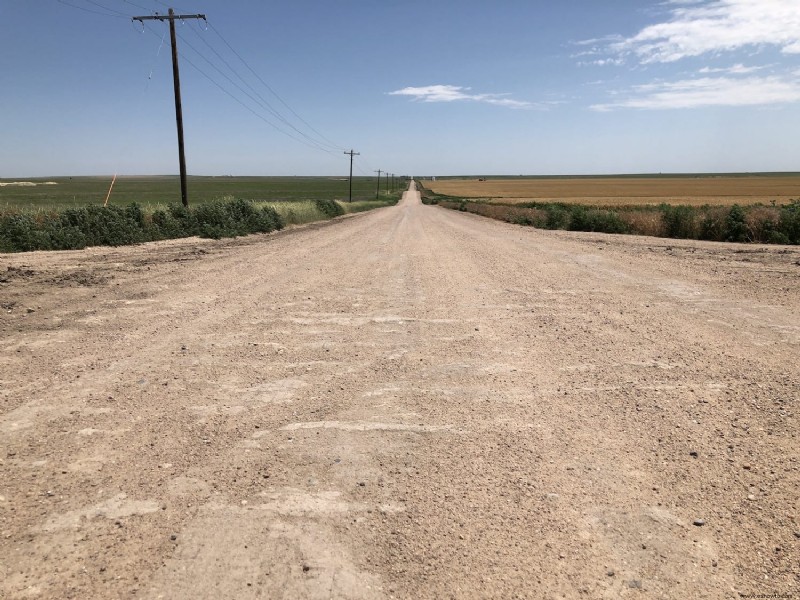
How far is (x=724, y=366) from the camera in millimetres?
5242

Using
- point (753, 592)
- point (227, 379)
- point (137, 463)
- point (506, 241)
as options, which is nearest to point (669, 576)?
point (753, 592)

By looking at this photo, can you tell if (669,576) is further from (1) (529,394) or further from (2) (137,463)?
(2) (137,463)

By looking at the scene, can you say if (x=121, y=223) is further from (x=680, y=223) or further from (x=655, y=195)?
(x=655, y=195)

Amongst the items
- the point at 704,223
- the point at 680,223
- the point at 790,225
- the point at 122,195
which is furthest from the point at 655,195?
the point at 122,195

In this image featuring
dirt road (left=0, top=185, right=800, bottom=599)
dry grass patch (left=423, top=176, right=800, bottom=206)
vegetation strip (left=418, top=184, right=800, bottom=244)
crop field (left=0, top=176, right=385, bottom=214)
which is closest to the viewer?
dirt road (left=0, top=185, right=800, bottom=599)

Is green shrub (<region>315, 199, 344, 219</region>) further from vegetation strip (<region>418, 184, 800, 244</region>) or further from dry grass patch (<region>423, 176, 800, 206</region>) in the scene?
dry grass patch (<region>423, 176, 800, 206</region>)

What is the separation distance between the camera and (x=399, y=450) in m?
3.64

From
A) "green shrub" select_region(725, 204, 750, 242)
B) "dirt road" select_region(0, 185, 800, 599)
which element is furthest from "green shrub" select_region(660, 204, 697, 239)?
"dirt road" select_region(0, 185, 800, 599)

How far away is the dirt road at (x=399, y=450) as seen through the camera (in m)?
2.51

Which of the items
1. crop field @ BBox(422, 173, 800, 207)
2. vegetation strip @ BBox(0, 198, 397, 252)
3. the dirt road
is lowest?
the dirt road

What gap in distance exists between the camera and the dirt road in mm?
2510

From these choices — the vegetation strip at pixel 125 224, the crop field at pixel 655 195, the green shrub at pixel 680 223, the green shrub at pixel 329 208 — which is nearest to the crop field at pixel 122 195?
the vegetation strip at pixel 125 224

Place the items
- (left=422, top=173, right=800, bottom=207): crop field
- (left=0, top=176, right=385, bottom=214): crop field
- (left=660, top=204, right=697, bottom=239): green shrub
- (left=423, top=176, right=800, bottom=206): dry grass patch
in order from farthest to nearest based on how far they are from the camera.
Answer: (left=423, top=176, right=800, bottom=206): dry grass patch → (left=422, top=173, right=800, bottom=207): crop field → (left=0, top=176, right=385, bottom=214): crop field → (left=660, top=204, right=697, bottom=239): green shrub

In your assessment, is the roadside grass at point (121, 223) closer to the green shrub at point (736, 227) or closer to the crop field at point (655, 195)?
the green shrub at point (736, 227)
